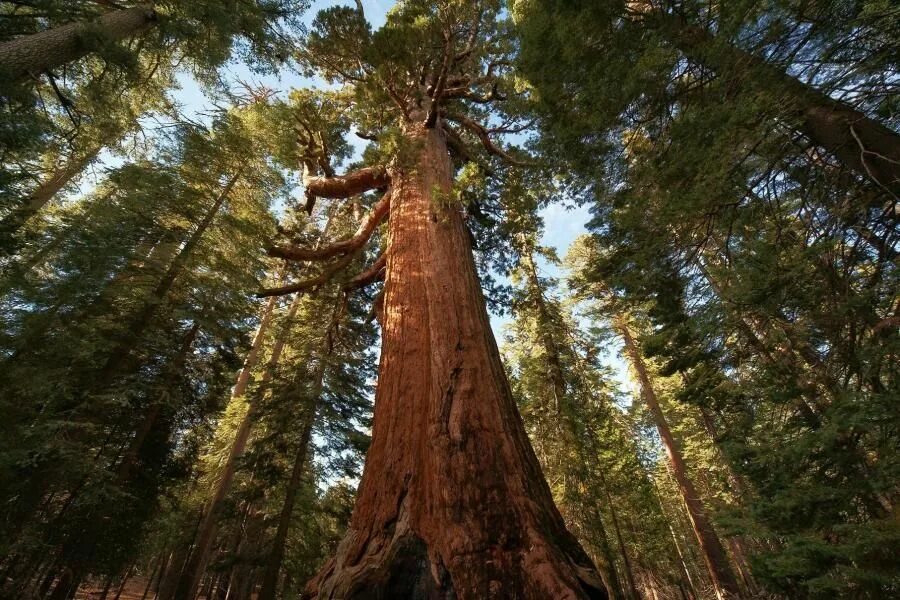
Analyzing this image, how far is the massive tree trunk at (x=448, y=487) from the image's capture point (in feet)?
5.34

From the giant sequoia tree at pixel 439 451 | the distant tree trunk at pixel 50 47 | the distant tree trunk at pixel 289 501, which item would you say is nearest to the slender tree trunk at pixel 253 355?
the distant tree trunk at pixel 289 501

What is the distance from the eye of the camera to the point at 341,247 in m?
5.95

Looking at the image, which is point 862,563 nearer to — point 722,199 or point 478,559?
point 722,199

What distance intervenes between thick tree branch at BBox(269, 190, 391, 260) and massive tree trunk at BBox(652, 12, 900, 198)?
4.19 meters

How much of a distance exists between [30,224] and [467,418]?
44.6 ft

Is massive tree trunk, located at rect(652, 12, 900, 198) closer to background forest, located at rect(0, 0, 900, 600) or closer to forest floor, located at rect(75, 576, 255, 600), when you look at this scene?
background forest, located at rect(0, 0, 900, 600)

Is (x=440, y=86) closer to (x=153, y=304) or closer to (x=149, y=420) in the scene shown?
(x=153, y=304)

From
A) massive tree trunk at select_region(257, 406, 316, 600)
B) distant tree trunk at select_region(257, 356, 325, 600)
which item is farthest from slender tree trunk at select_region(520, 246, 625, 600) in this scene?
massive tree trunk at select_region(257, 406, 316, 600)

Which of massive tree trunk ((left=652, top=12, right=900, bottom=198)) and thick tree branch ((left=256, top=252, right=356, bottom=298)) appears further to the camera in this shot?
thick tree branch ((left=256, top=252, right=356, bottom=298))

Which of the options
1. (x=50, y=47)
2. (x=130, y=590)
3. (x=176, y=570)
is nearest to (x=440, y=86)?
(x=50, y=47)

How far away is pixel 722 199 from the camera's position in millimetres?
3629

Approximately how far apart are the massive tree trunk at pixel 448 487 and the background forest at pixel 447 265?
24 millimetres

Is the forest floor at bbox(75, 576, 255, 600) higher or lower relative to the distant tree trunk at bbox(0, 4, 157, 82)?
lower

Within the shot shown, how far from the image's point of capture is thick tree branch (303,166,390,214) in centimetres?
632
